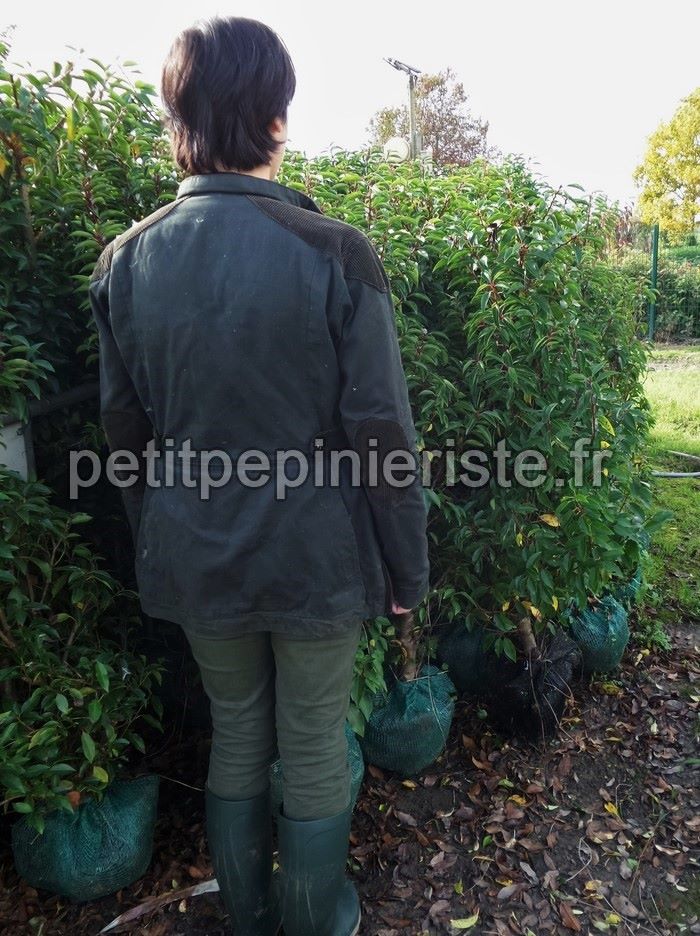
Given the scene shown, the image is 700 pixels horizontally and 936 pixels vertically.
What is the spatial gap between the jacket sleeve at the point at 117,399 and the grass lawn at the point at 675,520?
2.44 m

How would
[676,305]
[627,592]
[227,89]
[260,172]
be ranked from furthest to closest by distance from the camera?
[676,305] < [627,592] < [260,172] < [227,89]

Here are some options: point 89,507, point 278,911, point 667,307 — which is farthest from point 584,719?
point 667,307

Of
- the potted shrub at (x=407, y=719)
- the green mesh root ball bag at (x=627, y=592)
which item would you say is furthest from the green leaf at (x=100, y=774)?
the green mesh root ball bag at (x=627, y=592)

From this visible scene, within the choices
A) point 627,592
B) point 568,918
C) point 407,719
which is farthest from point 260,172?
point 627,592

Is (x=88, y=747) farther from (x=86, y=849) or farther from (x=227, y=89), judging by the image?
(x=227, y=89)

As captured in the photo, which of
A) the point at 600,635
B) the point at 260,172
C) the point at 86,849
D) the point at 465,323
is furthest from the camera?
the point at 600,635

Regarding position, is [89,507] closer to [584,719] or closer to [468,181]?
[468,181]

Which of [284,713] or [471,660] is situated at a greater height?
[284,713]

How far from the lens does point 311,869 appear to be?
5.32ft

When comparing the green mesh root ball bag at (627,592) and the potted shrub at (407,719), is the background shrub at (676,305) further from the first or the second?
the potted shrub at (407,719)

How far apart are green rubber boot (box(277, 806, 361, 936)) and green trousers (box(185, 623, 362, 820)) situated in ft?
0.09

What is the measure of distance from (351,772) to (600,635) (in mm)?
1295

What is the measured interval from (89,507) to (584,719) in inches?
78.7

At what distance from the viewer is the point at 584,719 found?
9.25ft
